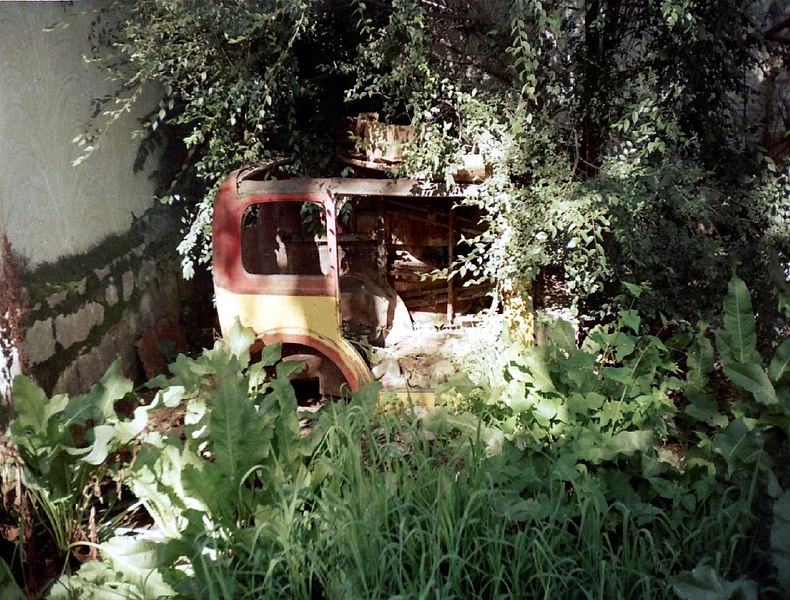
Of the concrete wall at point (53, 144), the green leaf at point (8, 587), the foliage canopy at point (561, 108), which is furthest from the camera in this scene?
the foliage canopy at point (561, 108)

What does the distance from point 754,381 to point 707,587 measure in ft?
2.89

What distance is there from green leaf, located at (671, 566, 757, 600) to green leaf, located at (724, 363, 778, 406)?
2.46 feet

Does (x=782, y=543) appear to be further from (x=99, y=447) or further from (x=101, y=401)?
(x=101, y=401)

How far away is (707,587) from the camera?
2.22 meters

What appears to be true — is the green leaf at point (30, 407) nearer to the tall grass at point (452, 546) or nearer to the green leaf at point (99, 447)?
the green leaf at point (99, 447)

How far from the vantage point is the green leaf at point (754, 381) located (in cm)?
274

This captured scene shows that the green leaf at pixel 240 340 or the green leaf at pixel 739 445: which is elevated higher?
the green leaf at pixel 739 445

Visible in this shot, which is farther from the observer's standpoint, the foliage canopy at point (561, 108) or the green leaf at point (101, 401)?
the foliage canopy at point (561, 108)

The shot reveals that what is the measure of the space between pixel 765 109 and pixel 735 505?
3.45 meters

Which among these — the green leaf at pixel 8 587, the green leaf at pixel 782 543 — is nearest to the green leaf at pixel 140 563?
the green leaf at pixel 8 587

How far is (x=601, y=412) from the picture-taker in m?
3.13

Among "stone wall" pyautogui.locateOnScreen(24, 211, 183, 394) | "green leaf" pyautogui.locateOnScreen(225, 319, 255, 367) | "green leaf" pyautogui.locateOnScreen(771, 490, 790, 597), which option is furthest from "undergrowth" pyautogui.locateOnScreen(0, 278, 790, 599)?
"stone wall" pyautogui.locateOnScreen(24, 211, 183, 394)

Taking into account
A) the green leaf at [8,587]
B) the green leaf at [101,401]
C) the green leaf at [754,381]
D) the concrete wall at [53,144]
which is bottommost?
the green leaf at [8,587]

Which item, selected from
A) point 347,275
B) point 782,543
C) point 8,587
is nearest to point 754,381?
point 782,543
